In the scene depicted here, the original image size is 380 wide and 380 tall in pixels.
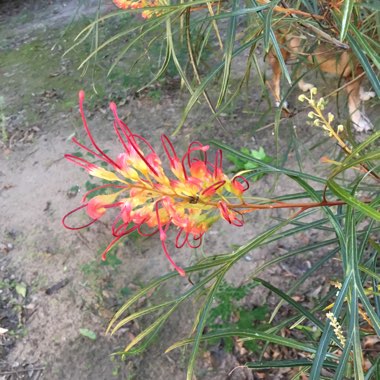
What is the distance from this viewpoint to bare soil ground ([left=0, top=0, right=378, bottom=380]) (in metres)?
2.01

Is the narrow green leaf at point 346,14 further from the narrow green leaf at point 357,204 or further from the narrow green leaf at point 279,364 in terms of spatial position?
the narrow green leaf at point 279,364

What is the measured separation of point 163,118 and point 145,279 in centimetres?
145

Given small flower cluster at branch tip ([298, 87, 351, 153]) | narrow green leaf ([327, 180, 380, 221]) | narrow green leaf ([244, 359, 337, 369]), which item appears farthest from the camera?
narrow green leaf ([244, 359, 337, 369])

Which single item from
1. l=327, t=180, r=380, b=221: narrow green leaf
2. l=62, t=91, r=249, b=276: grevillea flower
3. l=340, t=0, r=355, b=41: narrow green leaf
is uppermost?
l=340, t=0, r=355, b=41: narrow green leaf

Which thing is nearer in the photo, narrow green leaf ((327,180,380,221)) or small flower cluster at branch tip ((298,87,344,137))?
narrow green leaf ((327,180,380,221))

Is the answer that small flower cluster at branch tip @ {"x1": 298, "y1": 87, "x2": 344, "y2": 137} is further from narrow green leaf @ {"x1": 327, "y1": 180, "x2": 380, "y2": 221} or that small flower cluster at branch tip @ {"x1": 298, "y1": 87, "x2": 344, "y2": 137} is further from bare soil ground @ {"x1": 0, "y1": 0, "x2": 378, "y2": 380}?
bare soil ground @ {"x1": 0, "y1": 0, "x2": 378, "y2": 380}

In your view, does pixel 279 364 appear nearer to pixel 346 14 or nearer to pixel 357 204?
pixel 357 204

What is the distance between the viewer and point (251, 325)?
6.15 feet

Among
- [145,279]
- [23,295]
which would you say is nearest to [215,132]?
[145,279]

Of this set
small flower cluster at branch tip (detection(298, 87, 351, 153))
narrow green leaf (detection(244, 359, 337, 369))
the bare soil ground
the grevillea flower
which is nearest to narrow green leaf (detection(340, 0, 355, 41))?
small flower cluster at branch tip (detection(298, 87, 351, 153))

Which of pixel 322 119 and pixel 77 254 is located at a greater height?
pixel 322 119

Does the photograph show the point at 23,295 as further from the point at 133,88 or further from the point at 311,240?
the point at 133,88

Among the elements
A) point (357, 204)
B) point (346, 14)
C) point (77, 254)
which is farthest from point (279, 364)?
point (77, 254)

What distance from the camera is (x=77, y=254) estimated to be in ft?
8.05
